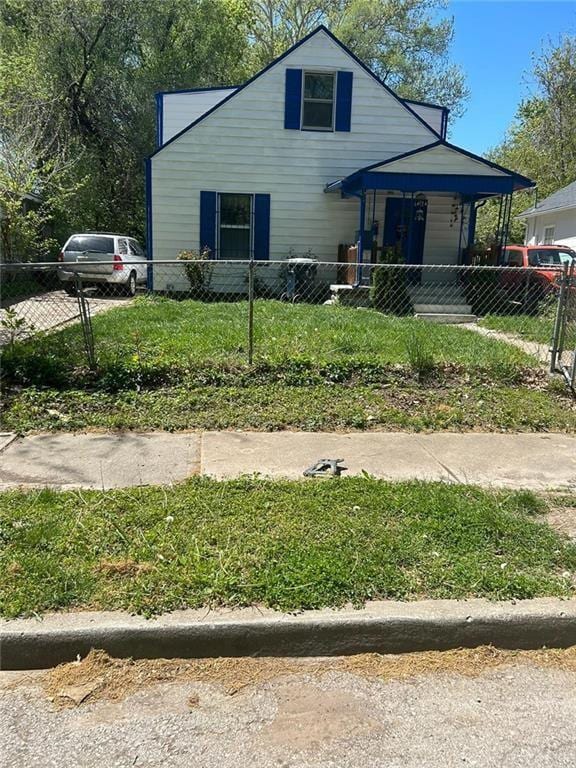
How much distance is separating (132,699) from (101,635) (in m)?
0.33

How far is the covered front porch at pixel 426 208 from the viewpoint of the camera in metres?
13.9

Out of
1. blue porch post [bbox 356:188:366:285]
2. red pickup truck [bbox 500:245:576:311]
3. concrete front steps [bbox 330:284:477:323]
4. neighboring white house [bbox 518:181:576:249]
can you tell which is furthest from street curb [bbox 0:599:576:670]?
neighboring white house [bbox 518:181:576:249]

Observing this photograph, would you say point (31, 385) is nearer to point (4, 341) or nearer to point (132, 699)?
point (4, 341)

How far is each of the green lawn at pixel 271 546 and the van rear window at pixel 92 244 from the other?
43.8ft

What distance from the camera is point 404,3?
103ft

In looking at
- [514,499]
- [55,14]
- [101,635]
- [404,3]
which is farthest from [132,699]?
[404,3]

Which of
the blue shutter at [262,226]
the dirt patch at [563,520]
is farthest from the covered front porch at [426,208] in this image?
the dirt patch at [563,520]

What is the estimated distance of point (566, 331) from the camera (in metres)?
7.52

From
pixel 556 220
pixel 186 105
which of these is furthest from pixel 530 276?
pixel 556 220

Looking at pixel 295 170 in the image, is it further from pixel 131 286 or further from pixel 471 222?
pixel 131 286

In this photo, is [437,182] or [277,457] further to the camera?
[437,182]

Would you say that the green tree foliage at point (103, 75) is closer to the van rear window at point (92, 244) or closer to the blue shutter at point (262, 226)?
the van rear window at point (92, 244)

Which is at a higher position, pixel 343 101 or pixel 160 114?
pixel 343 101

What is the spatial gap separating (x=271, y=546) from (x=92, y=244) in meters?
14.7
